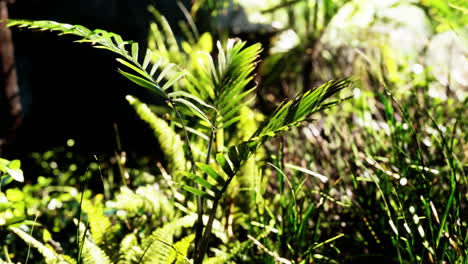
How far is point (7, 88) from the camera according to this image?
80.4 inches

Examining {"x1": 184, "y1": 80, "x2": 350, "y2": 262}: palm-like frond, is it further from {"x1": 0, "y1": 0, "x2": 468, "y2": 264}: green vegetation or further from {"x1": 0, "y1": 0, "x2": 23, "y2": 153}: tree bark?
{"x1": 0, "y1": 0, "x2": 23, "y2": 153}: tree bark

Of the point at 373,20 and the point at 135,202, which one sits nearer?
the point at 135,202

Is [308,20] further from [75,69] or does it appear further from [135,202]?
[135,202]

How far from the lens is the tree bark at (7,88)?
199 cm

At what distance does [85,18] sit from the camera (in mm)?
3373

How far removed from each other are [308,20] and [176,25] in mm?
1166

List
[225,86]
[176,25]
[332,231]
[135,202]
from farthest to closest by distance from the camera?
[176,25] → [332,231] → [135,202] → [225,86]

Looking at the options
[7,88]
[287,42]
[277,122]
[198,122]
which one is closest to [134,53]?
[198,122]

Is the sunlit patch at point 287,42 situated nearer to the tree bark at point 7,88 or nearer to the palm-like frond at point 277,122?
the tree bark at point 7,88

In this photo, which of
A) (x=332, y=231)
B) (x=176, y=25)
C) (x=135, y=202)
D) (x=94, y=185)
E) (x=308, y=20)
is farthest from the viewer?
(x=176, y=25)

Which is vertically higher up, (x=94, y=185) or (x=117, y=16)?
(x=117, y=16)

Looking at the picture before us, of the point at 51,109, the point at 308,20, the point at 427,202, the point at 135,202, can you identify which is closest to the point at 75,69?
the point at 51,109

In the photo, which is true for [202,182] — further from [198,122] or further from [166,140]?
[166,140]

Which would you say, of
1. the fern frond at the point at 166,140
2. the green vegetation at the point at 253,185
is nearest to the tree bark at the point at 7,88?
the green vegetation at the point at 253,185
